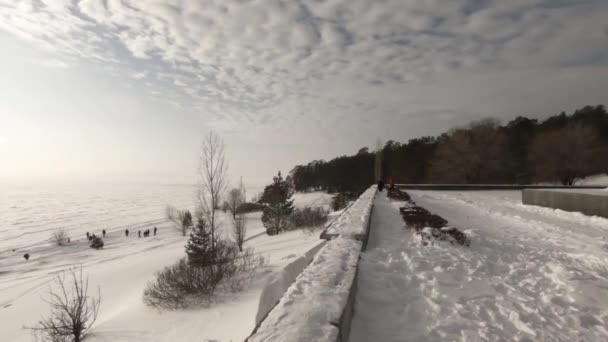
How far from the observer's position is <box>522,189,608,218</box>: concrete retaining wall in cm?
855

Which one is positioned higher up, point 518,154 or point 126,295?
point 518,154

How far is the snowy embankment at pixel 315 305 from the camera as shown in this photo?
207 cm

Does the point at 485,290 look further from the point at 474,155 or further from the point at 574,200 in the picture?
the point at 474,155

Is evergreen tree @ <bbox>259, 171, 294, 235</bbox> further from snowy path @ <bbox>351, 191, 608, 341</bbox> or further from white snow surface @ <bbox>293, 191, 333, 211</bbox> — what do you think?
snowy path @ <bbox>351, 191, 608, 341</bbox>

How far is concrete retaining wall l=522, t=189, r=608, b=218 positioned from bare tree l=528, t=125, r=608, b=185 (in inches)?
1026

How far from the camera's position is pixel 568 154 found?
99.7 ft

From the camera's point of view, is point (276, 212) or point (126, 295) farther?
point (276, 212)

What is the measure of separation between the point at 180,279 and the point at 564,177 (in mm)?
40661

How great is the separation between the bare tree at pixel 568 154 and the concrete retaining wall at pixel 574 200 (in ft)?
85.5

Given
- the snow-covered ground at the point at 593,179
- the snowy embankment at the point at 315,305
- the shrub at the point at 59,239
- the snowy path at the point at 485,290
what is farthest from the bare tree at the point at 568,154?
the shrub at the point at 59,239

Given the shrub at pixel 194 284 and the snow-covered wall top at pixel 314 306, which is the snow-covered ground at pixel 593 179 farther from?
the snow-covered wall top at pixel 314 306

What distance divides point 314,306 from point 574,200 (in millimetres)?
11687

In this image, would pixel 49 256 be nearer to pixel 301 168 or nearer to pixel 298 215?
pixel 298 215

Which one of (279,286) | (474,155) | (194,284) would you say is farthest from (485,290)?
(474,155)
